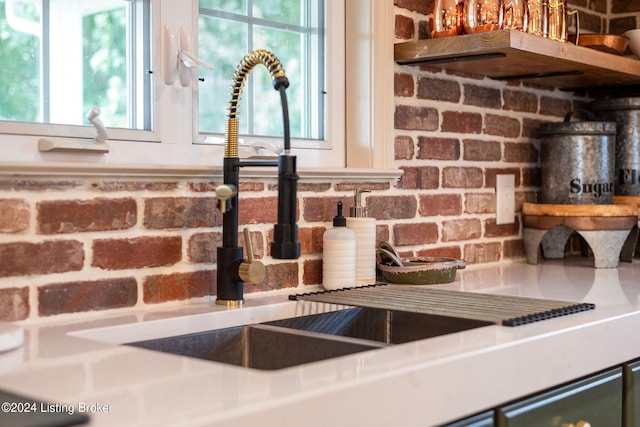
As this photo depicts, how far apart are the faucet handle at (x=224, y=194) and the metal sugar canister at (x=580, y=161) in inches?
53.4

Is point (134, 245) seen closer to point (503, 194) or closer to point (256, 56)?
point (256, 56)

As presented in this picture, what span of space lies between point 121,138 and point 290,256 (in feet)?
1.35

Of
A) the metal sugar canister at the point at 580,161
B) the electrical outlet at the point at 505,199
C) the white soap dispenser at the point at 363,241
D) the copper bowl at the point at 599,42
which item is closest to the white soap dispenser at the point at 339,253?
the white soap dispenser at the point at 363,241

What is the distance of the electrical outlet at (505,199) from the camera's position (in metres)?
2.66

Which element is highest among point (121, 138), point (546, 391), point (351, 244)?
point (121, 138)

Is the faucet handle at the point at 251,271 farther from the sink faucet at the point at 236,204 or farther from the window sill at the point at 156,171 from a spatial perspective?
the window sill at the point at 156,171

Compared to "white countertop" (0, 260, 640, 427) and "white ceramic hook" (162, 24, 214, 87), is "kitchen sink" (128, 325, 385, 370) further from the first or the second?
"white ceramic hook" (162, 24, 214, 87)

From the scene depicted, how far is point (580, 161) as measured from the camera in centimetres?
267

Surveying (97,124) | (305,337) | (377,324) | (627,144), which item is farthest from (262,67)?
(627,144)

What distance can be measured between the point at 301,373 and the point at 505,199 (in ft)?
5.61

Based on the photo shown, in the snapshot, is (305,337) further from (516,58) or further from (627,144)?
(627,144)

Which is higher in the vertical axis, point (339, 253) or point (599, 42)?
point (599, 42)

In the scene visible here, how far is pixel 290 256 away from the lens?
1643 mm

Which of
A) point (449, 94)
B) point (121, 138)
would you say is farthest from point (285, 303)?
point (449, 94)
